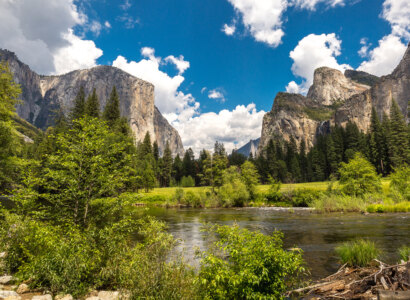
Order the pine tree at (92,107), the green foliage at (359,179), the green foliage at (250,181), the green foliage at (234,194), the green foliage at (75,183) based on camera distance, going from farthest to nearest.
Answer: the pine tree at (92,107), the green foliage at (250,181), the green foliage at (234,194), the green foliage at (359,179), the green foliage at (75,183)

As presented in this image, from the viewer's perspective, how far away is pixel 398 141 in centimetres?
7281

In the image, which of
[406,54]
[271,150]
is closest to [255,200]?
[271,150]

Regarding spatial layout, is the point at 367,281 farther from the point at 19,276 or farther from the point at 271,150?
the point at 271,150

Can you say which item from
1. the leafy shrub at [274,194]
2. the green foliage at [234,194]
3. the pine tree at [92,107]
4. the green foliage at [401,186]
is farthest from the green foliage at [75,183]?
the pine tree at [92,107]

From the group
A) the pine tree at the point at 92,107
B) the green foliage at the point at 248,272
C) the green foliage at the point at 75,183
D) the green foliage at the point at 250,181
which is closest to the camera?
the green foliage at the point at 248,272

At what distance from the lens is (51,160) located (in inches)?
375

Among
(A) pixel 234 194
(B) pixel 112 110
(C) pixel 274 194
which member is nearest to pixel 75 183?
(A) pixel 234 194

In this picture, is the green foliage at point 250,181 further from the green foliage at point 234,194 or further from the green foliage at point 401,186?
the green foliage at point 401,186

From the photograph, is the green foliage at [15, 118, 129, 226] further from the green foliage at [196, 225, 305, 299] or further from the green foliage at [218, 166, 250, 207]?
the green foliage at [218, 166, 250, 207]

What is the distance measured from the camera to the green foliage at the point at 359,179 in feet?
121

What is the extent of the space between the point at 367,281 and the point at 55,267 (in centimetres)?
919

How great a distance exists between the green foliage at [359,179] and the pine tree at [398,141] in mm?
43626

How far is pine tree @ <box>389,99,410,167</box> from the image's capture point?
2788 inches

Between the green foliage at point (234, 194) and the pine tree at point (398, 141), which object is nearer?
the green foliage at point (234, 194)
